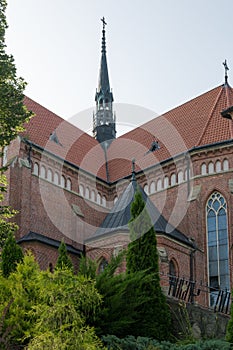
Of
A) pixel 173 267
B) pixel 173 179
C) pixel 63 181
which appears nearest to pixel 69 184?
pixel 63 181

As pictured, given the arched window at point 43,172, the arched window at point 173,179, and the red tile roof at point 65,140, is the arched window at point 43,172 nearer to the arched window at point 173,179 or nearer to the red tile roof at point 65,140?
the red tile roof at point 65,140

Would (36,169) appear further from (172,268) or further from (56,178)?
(172,268)

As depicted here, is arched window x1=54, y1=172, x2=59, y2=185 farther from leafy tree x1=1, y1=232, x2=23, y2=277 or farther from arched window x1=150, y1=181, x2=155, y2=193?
leafy tree x1=1, y1=232, x2=23, y2=277

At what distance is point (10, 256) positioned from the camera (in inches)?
729

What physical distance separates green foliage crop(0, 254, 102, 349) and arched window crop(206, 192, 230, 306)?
14.2 metres

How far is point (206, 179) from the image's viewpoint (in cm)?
2938

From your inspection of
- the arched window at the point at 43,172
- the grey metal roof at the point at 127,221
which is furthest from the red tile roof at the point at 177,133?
the arched window at the point at 43,172

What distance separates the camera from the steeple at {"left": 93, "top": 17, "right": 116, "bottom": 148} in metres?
41.0

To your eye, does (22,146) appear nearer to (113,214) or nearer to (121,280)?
(113,214)

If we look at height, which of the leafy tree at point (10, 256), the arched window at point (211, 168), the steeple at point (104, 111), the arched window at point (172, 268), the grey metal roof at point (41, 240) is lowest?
the leafy tree at point (10, 256)

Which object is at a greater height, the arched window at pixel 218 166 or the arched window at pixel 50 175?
the arched window at pixel 218 166

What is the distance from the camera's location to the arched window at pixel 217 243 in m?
28.3

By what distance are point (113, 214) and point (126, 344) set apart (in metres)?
14.3

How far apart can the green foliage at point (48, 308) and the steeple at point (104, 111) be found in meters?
25.5
